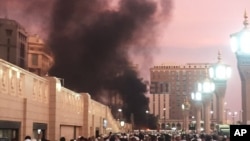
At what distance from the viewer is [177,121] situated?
189375 millimetres

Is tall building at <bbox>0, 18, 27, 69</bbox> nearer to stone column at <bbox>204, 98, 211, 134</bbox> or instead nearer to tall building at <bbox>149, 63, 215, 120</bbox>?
tall building at <bbox>149, 63, 215, 120</bbox>

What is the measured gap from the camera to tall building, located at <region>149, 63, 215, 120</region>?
166 metres

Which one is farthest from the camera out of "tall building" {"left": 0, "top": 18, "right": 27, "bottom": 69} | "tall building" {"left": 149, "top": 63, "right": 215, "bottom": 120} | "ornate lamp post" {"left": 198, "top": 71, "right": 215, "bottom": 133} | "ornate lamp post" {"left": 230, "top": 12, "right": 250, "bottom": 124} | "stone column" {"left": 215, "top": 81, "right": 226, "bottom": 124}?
"tall building" {"left": 149, "top": 63, "right": 215, "bottom": 120}

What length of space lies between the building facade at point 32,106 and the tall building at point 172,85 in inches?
4617

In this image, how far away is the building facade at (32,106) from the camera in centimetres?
2250

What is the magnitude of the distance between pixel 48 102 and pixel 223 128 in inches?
400

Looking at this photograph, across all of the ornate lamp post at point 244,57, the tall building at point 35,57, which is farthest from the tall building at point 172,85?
the ornate lamp post at point 244,57

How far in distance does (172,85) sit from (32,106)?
6251 inches

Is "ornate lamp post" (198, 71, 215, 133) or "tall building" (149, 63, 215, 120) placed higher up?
"tall building" (149, 63, 215, 120)

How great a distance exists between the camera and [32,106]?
2695 centimetres

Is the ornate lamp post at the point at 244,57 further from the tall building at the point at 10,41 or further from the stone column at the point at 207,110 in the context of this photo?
the tall building at the point at 10,41

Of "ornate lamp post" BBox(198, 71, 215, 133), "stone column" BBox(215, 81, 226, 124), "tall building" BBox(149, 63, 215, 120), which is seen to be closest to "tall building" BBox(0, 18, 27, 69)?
"tall building" BBox(149, 63, 215, 120)

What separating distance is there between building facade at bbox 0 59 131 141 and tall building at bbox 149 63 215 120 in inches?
4617

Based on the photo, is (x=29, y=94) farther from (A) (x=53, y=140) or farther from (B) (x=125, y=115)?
(B) (x=125, y=115)
